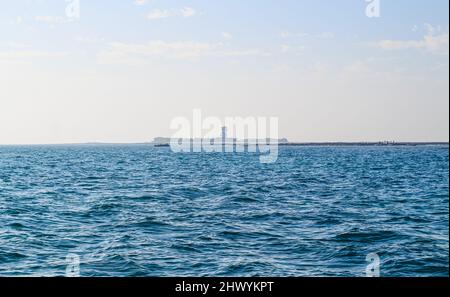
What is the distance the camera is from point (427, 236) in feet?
65.2

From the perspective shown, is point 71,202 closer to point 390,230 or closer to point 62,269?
point 62,269

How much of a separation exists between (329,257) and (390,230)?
688 centimetres

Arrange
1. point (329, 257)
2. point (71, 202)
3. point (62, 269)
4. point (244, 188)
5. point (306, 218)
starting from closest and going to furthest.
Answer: point (62, 269) → point (329, 257) → point (306, 218) → point (71, 202) → point (244, 188)

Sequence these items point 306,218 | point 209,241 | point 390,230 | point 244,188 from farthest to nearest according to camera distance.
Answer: point 244,188
point 306,218
point 390,230
point 209,241

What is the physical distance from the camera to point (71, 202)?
31.1 meters

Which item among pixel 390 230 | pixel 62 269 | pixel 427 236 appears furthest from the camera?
pixel 390 230

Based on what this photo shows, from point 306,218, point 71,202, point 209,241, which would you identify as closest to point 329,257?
point 209,241

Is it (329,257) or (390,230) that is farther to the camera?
(390,230)

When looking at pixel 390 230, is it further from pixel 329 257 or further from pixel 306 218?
pixel 329 257

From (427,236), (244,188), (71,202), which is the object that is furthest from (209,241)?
(244,188)
